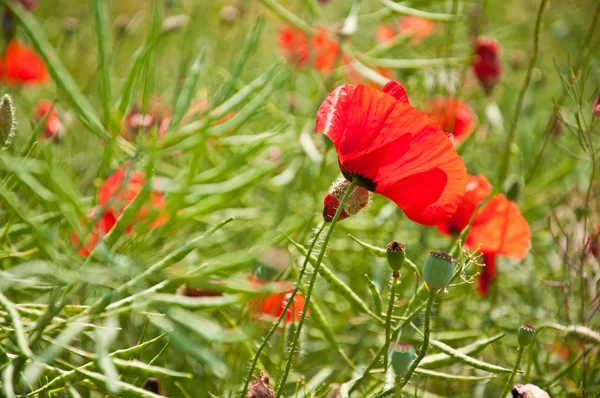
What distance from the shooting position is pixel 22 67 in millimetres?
1497

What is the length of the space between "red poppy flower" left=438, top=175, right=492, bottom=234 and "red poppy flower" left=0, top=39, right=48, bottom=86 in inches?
35.7

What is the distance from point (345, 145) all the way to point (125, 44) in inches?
68.2

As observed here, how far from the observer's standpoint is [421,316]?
34.1 inches

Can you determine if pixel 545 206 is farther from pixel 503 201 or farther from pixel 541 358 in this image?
pixel 503 201

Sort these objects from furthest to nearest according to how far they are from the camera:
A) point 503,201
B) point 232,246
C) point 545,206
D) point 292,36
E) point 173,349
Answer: point 292,36, point 545,206, point 232,246, point 173,349, point 503,201

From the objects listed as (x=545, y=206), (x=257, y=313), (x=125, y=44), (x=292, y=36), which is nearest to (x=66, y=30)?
(x=292, y=36)

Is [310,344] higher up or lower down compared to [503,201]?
lower down

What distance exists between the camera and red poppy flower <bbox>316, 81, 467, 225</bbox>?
27.5 inches

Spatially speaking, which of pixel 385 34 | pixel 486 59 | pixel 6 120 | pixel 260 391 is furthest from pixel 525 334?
pixel 385 34

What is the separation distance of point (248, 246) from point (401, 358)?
0.21m

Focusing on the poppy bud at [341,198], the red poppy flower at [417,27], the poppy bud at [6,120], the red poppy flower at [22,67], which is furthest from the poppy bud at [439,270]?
the red poppy flower at [22,67]

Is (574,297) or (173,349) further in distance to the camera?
(574,297)

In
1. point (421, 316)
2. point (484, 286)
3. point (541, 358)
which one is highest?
point (421, 316)

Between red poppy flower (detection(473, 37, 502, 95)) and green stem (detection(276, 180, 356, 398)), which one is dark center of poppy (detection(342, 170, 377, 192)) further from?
red poppy flower (detection(473, 37, 502, 95))
